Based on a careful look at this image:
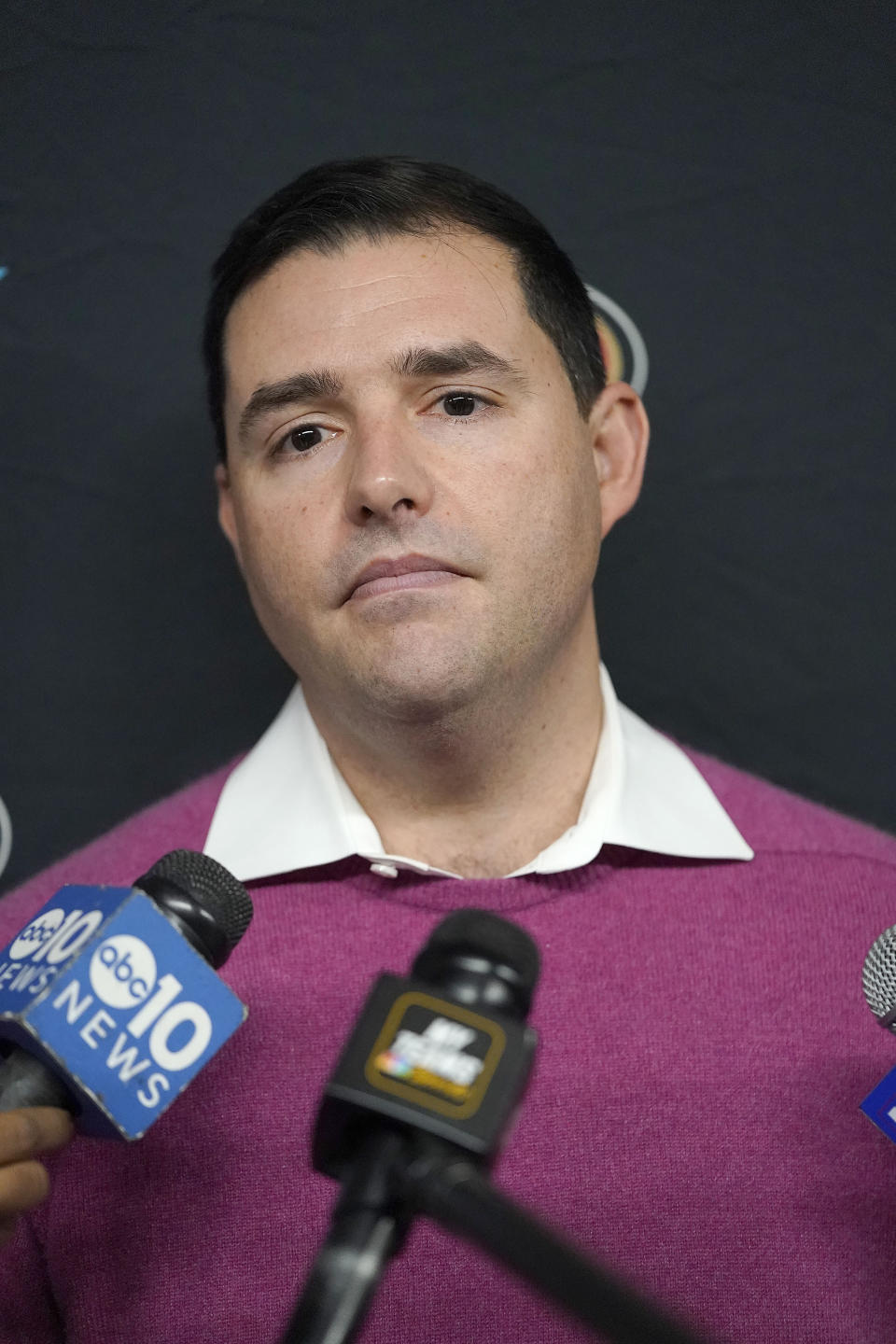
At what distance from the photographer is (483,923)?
2.44ft

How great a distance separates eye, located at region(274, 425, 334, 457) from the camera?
1507mm

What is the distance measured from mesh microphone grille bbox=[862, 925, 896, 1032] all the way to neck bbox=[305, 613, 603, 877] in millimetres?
588

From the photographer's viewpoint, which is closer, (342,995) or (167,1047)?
(167,1047)

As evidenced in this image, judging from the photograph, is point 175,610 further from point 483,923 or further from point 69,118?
point 483,923

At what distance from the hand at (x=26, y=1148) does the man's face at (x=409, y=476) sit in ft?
2.07

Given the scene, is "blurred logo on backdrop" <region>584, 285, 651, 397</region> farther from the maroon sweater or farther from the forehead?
the maroon sweater

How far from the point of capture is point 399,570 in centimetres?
139

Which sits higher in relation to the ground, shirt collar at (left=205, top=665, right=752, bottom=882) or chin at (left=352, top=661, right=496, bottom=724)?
chin at (left=352, top=661, right=496, bottom=724)

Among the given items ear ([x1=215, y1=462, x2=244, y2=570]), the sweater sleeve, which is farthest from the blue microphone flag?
ear ([x1=215, y1=462, x2=244, y2=570])

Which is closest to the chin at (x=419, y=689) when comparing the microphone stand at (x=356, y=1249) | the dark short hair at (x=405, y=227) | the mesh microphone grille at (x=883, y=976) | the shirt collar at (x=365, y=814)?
the shirt collar at (x=365, y=814)

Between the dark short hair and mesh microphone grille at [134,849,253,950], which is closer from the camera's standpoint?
mesh microphone grille at [134,849,253,950]

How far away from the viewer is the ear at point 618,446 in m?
1.72

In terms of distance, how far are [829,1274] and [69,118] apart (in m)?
1.74

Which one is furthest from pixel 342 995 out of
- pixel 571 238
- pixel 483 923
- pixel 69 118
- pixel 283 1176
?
pixel 69 118
